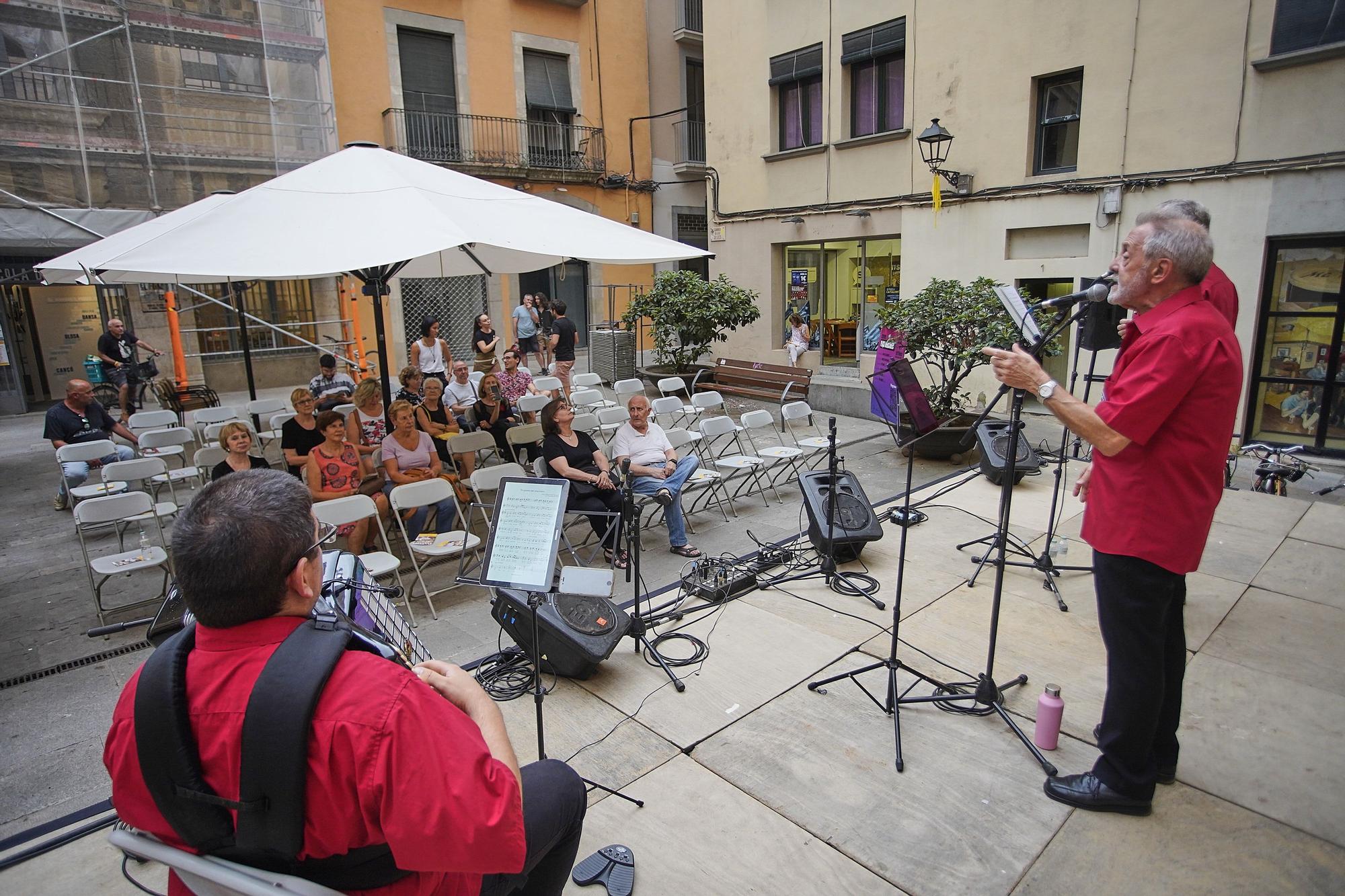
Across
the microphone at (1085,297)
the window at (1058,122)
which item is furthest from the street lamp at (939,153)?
the microphone at (1085,297)

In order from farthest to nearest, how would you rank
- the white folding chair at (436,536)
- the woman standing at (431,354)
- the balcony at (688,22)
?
the balcony at (688,22) → the woman standing at (431,354) → the white folding chair at (436,536)

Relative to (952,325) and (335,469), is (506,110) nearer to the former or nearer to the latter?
(952,325)

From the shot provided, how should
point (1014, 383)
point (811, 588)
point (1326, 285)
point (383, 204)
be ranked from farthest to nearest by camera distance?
point (1326, 285) < point (811, 588) < point (383, 204) < point (1014, 383)

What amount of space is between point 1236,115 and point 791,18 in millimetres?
7063

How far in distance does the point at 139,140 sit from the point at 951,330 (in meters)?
12.7

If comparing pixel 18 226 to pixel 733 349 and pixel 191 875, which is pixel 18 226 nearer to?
pixel 733 349

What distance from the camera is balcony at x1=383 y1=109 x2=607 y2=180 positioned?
15047 mm

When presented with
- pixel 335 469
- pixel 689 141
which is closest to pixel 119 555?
pixel 335 469

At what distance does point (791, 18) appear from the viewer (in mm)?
12578

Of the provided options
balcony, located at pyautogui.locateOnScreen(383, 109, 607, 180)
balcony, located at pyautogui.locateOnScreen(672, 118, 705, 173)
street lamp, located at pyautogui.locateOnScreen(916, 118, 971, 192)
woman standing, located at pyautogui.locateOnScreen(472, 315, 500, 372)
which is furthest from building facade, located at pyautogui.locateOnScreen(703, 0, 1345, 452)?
woman standing, located at pyautogui.locateOnScreen(472, 315, 500, 372)

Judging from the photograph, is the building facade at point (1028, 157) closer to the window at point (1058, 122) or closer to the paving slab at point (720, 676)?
the window at point (1058, 122)

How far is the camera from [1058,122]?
32.5ft

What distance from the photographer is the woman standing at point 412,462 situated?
5492 millimetres

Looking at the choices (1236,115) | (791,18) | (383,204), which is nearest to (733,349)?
(791,18)
